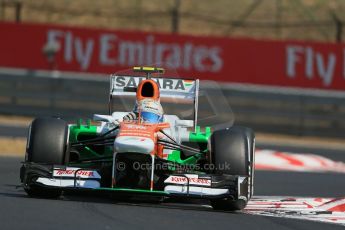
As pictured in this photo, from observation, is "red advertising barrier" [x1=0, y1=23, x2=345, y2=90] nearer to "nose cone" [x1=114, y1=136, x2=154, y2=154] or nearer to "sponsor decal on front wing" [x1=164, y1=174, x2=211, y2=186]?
"sponsor decal on front wing" [x1=164, y1=174, x2=211, y2=186]

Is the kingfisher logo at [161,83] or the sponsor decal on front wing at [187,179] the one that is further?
the kingfisher logo at [161,83]

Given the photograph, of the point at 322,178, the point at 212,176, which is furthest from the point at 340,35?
the point at 212,176

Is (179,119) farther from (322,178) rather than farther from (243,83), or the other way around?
(243,83)

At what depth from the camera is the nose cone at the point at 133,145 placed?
9242mm

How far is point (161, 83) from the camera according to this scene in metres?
11.7

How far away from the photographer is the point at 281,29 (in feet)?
94.9

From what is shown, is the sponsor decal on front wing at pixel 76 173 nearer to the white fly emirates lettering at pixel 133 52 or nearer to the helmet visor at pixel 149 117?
the helmet visor at pixel 149 117

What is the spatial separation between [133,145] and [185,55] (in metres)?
15.4

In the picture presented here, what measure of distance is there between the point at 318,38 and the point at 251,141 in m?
18.3

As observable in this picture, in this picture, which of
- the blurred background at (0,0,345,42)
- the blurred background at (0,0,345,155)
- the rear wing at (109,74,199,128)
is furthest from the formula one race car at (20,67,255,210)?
the blurred background at (0,0,345,42)

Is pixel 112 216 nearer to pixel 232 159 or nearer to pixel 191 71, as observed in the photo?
pixel 232 159

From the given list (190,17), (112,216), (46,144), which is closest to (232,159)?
(112,216)

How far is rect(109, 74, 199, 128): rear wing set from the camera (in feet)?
37.9

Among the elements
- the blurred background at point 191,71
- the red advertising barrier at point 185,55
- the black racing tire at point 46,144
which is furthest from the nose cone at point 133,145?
the red advertising barrier at point 185,55
